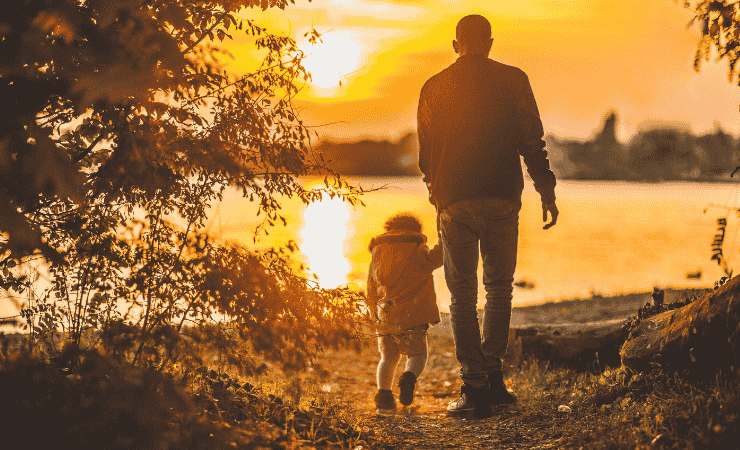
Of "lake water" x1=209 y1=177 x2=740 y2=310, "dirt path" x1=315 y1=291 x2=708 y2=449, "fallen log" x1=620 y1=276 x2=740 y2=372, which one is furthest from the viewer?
"lake water" x1=209 y1=177 x2=740 y2=310

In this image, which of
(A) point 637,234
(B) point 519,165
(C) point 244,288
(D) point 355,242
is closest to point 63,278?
(C) point 244,288

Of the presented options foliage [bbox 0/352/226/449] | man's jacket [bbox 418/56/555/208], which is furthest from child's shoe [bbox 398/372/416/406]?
foliage [bbox 0/352/226/449]

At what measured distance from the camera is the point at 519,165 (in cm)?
566

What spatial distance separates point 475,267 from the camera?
19.0 feet

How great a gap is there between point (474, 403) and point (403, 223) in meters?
1.87

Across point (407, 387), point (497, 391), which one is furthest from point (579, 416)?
point (407, 387)

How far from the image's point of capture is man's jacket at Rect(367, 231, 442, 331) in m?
6.71

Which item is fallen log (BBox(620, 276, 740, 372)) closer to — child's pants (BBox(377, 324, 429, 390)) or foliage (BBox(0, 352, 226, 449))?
child's pants (BBox(377, 324, 429, 390))

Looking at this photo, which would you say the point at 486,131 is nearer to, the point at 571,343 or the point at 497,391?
the point at 497,391

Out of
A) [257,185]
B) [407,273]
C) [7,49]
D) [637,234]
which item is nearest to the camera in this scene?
[7,49]

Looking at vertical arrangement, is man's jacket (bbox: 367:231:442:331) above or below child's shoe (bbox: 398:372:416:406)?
above

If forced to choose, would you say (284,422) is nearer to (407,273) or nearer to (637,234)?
(407,273)

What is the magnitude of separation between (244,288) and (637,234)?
50.7m

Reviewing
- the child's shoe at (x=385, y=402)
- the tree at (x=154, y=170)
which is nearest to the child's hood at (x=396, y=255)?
the child's shoe at (x=385, y=402)
